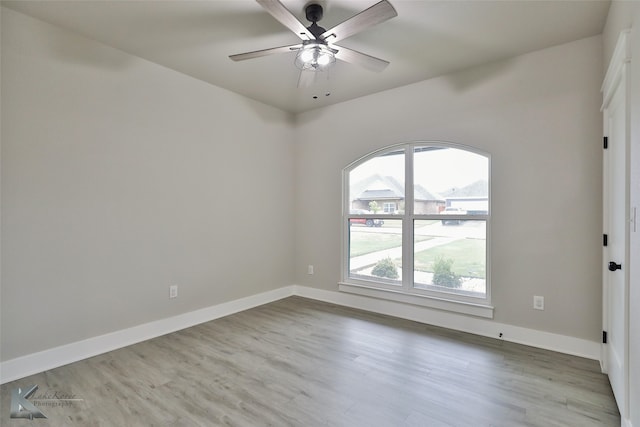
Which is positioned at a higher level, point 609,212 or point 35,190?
point 35,190

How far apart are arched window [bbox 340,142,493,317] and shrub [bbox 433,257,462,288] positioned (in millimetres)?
10

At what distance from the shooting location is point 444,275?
11.6 ft

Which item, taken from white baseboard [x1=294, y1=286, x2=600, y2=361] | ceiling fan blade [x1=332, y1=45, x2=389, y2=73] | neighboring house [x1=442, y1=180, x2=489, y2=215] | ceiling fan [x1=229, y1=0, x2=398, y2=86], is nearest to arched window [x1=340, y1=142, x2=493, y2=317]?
neighboring house [x1=442, y1=180, x2=489, y2=215]

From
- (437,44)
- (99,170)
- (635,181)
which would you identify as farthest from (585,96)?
(99,170)

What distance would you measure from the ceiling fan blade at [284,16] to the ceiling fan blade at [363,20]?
132 mm

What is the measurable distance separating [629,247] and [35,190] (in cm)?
399

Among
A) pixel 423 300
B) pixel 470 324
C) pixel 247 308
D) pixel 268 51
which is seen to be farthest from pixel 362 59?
pixel 247 308

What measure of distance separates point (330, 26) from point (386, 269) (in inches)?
109

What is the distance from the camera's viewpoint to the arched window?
3.33m

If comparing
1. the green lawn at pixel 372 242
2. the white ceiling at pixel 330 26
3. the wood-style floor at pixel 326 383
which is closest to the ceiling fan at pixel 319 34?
the white ceiling at pixel 330 26

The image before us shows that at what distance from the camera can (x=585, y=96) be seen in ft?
8.94

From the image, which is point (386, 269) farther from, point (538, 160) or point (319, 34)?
point (319, 34)

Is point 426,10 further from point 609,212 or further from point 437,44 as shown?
point 609,212

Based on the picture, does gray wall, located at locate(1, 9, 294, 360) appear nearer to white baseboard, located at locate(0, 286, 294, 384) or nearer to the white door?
white baseboard, located at locate(0, 286, 294, 384)
